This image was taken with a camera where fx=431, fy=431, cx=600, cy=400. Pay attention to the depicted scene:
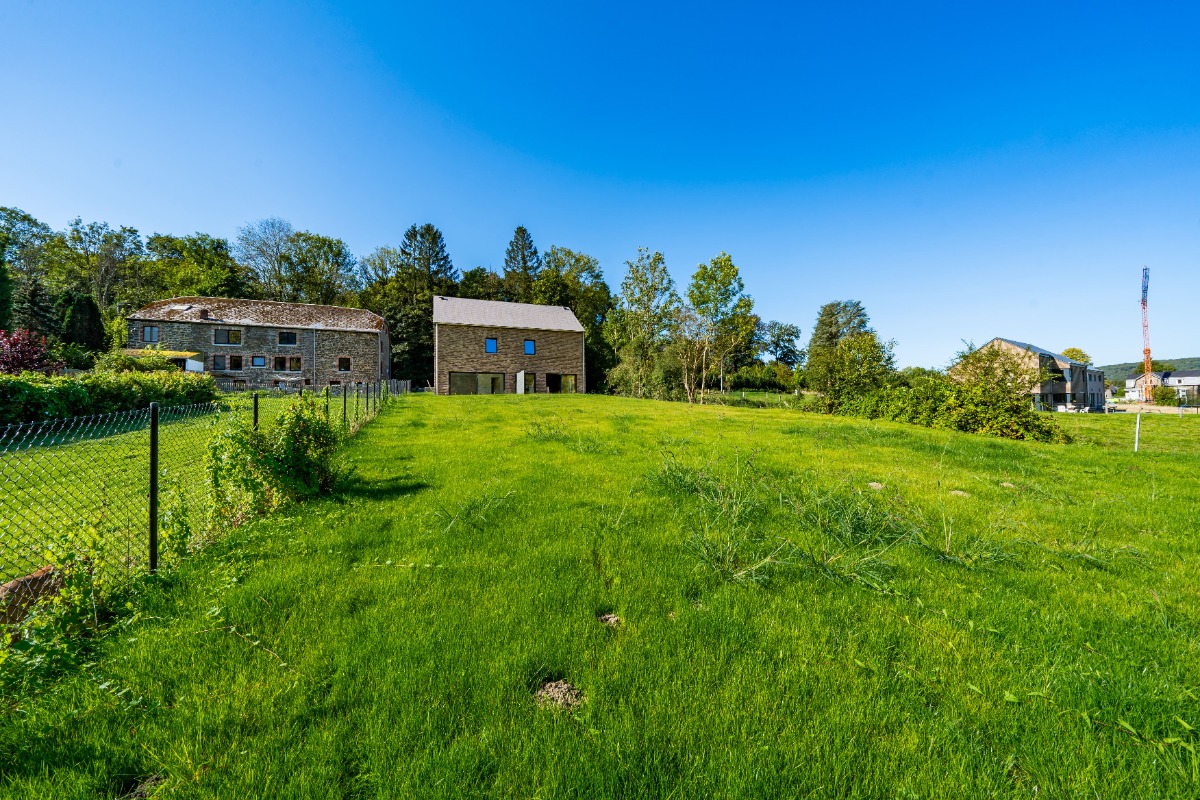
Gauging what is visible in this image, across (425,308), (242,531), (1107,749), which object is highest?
(425,308)

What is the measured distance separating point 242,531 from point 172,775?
10.6 feet

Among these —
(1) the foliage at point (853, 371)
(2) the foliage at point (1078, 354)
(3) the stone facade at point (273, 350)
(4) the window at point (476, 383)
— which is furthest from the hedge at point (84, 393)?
(2) the foliage at point (1078, 354)

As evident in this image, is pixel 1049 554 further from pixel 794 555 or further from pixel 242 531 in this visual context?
pixel 242 531

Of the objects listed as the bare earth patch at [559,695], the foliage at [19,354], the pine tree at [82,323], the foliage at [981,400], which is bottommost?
the bare earth patch at [559,695]

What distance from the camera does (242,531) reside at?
175 inches

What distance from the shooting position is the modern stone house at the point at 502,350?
1260 inches

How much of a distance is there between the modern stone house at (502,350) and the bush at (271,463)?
25.9 metres

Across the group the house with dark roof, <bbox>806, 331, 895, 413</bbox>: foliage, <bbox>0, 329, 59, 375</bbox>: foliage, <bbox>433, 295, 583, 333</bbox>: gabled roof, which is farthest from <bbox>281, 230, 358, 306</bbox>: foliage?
the house with dark roof

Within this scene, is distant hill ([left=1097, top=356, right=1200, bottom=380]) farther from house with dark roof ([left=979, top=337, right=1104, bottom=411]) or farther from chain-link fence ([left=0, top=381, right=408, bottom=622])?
chain-link fence ([left=0, top=381, right=408, bottom=622])

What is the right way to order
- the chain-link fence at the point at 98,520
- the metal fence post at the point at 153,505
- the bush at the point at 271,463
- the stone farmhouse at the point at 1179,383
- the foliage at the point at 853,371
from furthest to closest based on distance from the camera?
the stone farmhouse at the point at 1179,383 < the foliage at the point at 853,371 < the bush at the point at 271,463 < the metal fence post at the point at 153,505 < the chain-link fence at the point at 98,520

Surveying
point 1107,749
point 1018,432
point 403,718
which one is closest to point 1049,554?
point 1107,749

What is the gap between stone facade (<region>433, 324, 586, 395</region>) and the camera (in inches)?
1255

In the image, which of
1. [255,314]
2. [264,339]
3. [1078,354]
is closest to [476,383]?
[264,339]

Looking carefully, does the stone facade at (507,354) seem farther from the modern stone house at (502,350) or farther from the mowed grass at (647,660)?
the mowed grass at (647,660)
